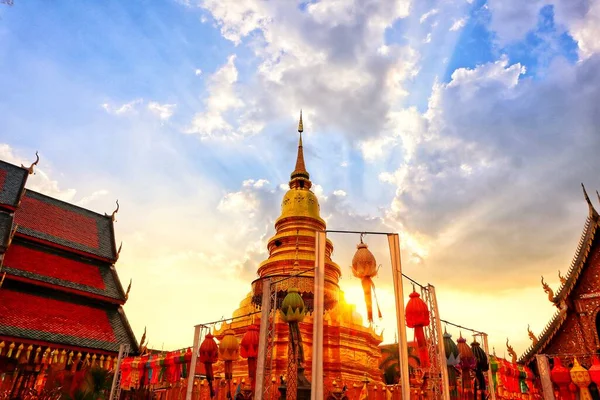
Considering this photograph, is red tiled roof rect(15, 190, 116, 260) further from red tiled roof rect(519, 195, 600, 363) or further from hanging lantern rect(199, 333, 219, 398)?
red tiled roof rect(519, 195, 600, 363)

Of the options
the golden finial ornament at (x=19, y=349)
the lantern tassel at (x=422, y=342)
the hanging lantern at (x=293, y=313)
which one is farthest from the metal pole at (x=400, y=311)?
the golden finial ornament at (x=19, y=349)

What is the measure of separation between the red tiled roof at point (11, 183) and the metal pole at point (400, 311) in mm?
18793

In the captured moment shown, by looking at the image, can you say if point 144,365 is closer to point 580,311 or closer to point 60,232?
point 60,232

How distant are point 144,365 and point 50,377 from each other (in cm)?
399

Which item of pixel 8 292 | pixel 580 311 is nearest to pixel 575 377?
pixel 580 311

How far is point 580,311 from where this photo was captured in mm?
17750

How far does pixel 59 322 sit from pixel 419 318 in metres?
15.7

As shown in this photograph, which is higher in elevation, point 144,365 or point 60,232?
point 60,232

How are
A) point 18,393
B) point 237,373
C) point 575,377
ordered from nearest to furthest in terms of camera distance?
1. point 575,377
2. point 18,393
3. point 237,373

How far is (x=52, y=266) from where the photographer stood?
19.9 m

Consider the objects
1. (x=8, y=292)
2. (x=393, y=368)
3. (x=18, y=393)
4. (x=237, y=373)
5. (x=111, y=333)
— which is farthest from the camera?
(x=393, y=368)

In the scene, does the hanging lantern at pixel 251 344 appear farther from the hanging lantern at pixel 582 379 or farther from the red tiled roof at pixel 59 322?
the hanging lantern at pixel 582 379

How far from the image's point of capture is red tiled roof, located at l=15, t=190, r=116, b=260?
2097 centimetres

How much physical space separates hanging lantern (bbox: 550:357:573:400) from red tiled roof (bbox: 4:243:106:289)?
2073 cm
